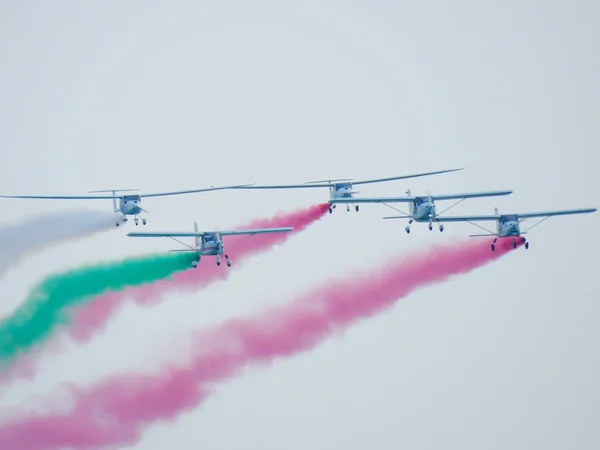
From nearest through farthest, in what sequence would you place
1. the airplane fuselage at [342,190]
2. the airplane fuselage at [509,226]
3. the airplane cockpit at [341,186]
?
the airplane fuselage at [509,226], the airplane fuselage at [342,190], the airplane cockpit at [341,186]

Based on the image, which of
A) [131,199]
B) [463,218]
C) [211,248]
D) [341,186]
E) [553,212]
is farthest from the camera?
[341,186]

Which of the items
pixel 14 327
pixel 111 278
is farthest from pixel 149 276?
pixel 14 327

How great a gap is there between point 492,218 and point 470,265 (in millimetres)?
7721

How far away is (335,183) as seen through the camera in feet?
373

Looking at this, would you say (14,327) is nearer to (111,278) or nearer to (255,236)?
(111,278)

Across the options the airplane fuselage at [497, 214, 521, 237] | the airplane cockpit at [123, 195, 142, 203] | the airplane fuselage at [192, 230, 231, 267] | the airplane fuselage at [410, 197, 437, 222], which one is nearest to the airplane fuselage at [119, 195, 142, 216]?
the airplane cockpit at [123, 195, 142, 203]

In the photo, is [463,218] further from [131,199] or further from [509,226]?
[131,199]

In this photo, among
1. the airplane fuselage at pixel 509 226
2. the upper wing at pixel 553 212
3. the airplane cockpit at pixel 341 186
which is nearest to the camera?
the airplane fuselage at pixel 509 226

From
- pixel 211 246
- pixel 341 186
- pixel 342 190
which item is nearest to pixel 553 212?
pixel 342 190

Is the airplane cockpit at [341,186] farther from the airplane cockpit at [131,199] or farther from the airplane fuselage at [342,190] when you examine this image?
the airplane cockpit at [131,199]

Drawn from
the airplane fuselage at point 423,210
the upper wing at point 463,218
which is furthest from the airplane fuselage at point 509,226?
the airplane fuselage at point 423,210

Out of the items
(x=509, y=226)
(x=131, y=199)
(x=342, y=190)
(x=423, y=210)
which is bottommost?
(x=509, y=226)

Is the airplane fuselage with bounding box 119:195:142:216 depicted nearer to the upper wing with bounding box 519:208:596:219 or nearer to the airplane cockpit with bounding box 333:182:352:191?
the airplane cockpit with bounding box 333:182:352:191

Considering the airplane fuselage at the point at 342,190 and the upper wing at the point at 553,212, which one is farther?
the airplane fuselage at the point at 342,190
